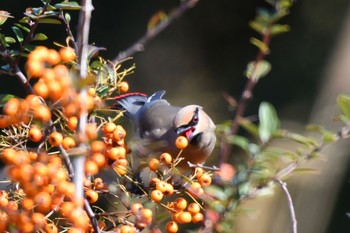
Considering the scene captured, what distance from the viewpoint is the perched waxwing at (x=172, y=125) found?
2.52 meters

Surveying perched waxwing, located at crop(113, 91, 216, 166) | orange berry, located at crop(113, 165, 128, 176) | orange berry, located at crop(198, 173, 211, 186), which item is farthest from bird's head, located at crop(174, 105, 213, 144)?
orange berry, located at crop(113, 165, 128, 176)

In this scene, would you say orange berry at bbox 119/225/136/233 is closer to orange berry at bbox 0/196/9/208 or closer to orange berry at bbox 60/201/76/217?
orange berry at bbox 60/201/76/217

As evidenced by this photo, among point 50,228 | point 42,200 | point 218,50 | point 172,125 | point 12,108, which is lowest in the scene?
point 218,50

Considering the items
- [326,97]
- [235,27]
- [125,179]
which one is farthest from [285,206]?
[125,179]

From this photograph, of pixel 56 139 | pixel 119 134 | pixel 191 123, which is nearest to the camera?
pixel 56 139

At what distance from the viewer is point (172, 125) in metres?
2.76

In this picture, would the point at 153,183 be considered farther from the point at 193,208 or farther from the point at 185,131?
the point at 185,131

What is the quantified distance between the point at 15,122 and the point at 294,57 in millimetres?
2968

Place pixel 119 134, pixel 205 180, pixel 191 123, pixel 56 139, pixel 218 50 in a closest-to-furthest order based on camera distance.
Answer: pixel 56 139, pixel 119 134, pixel 205 180, pixel 191 123, pixel 218 50

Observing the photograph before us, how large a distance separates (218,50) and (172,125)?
1442 millimetres

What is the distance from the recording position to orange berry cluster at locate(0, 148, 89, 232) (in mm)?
1060

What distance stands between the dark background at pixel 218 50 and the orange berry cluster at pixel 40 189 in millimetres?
2819

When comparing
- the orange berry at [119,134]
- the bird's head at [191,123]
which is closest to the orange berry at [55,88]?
the orange berry at [119,134]

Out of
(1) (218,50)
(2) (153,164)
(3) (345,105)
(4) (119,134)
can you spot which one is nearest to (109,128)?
(4) (119,134)
